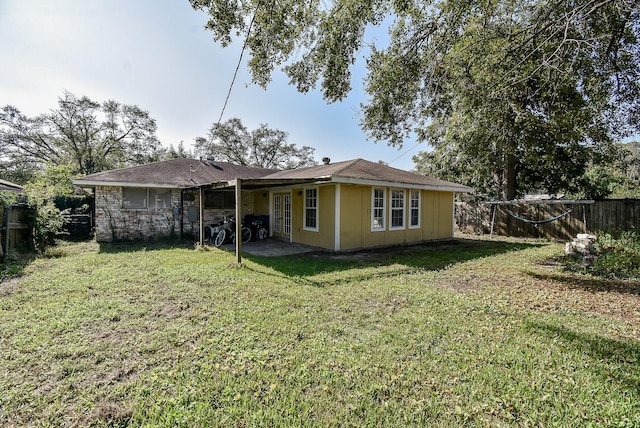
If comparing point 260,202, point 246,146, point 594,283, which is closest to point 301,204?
point 260,202

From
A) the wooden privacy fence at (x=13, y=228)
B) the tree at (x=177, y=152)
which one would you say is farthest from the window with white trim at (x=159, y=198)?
the tree at (x=177, y=152)

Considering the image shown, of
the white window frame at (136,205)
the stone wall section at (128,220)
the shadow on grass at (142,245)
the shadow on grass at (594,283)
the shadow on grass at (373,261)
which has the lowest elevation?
the shadow on grass at (594,283)

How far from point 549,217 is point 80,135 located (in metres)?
30.4

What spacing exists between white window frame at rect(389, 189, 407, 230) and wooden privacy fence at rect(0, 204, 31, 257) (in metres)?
10.1

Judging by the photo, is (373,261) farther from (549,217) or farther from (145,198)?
(549,217)

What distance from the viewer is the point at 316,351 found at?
114 inches

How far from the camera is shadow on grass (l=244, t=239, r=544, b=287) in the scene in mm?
5938

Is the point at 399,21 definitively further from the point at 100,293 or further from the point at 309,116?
the point at 309,116

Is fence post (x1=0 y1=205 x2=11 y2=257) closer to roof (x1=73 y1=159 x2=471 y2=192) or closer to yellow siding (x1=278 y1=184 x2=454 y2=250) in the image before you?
roof (x1=73 y1=159 x2=471 y2=192)

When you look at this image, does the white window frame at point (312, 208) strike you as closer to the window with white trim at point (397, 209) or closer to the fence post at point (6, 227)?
the window with white trim at point (397, 209)

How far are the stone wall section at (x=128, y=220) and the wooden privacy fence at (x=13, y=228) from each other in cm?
225

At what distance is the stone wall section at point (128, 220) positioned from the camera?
409 inches

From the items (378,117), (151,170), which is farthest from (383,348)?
(151,170)

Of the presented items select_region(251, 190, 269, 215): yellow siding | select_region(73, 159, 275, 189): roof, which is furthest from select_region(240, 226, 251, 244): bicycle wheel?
select_region(73, 159, 275, 189): roof
